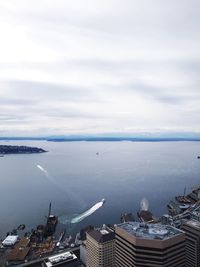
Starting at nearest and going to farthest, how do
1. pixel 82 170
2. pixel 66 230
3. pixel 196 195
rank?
pixel 66 230
pixel 196 195
pixel 82 170

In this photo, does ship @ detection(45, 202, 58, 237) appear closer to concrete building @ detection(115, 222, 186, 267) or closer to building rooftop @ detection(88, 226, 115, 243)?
building rooftop @ detection(88, 226, 115, 243)

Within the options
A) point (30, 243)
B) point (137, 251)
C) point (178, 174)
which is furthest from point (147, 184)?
point (137, 251)

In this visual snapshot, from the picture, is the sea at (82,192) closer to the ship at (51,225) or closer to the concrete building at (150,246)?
the ship at (51,225)

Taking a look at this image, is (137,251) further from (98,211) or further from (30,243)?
(98,211)

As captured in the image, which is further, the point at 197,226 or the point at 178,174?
the point at 178,174

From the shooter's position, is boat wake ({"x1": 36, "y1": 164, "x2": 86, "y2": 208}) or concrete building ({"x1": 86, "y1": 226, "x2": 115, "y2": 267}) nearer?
concrete building ({"x1": 86, "y1": 226, "x2": 115, "y2": 267})

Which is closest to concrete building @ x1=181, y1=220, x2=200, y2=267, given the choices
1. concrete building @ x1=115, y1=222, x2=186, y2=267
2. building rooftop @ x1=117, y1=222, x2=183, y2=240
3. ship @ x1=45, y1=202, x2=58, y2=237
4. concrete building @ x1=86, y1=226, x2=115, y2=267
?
concrete building @ x1=115, y1=222, x2=186, y2=267
